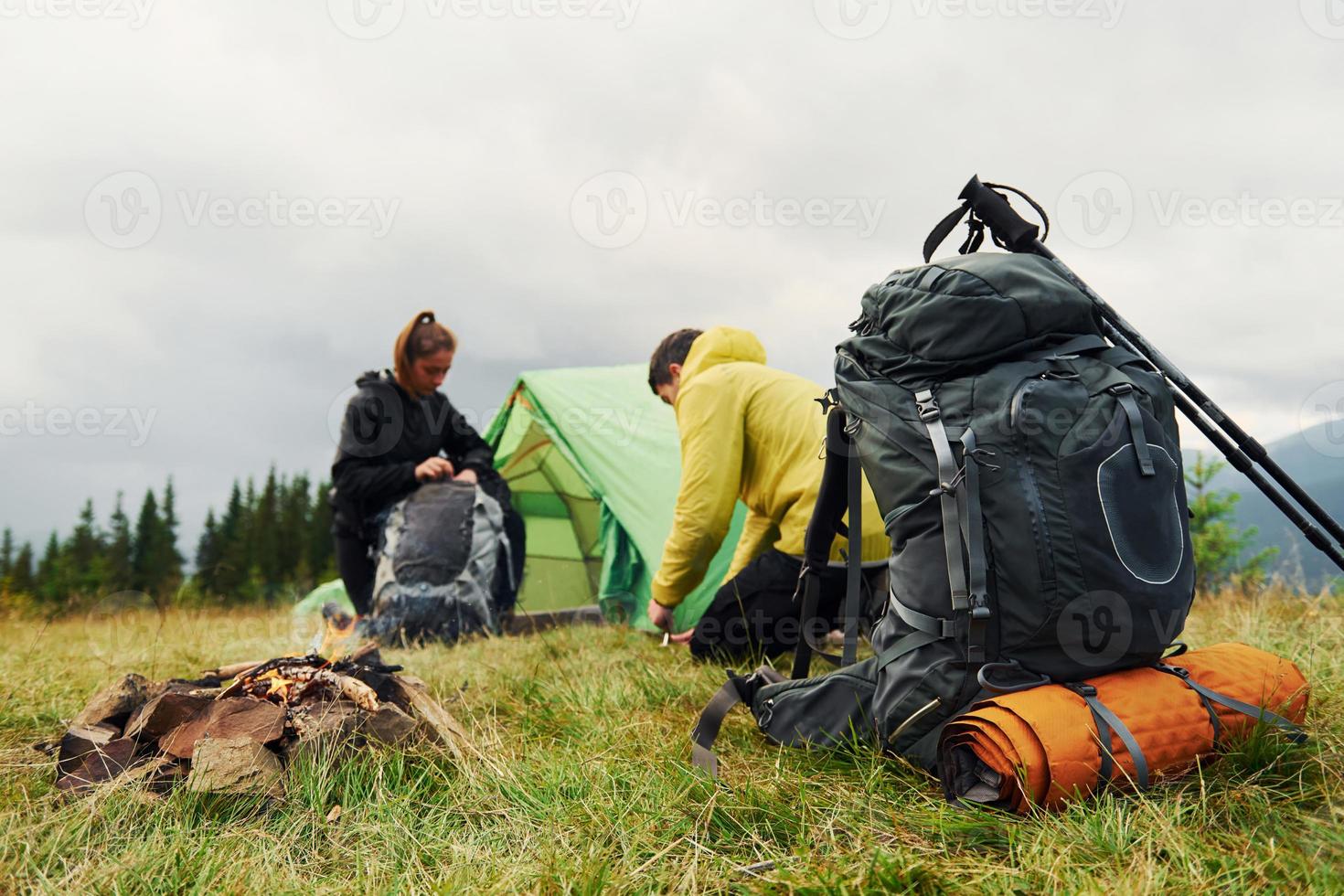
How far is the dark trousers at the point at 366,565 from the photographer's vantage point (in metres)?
5.86

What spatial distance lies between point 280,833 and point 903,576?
1.68 metres

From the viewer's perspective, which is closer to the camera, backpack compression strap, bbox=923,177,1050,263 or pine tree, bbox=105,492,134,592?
backpack compression strap, bbox=923,177,1050,263

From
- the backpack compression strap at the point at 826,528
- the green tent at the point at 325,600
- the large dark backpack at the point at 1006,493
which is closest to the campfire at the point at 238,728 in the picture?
the large dark backpack at the point at 1006,493

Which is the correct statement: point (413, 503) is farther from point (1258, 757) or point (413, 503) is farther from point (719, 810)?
point (1258, 757)

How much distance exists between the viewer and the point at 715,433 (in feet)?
12.8

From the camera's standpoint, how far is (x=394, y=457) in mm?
5895

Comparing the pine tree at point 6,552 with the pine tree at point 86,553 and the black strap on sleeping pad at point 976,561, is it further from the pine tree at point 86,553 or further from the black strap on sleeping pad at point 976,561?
the black strap on sleeping pad at point 976,561

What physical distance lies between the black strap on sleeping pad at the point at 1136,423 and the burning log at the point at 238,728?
77.3 inches

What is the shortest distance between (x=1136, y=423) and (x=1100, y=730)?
0.74 m

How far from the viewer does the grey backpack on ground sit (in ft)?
17.6

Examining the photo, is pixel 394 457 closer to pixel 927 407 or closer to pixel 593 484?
pixel 593 484

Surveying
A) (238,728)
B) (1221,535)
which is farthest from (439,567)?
(1221,535)

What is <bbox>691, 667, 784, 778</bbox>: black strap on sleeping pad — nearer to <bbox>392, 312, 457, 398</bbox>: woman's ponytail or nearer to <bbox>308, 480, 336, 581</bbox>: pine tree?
<bbox>392, 312, 457, 398</bbox>: woman's ponytail

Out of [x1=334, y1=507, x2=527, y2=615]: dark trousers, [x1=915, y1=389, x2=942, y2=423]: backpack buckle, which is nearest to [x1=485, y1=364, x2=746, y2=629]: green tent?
[x1=334, y1=507, x2=527, y2=615]: dark trousers
